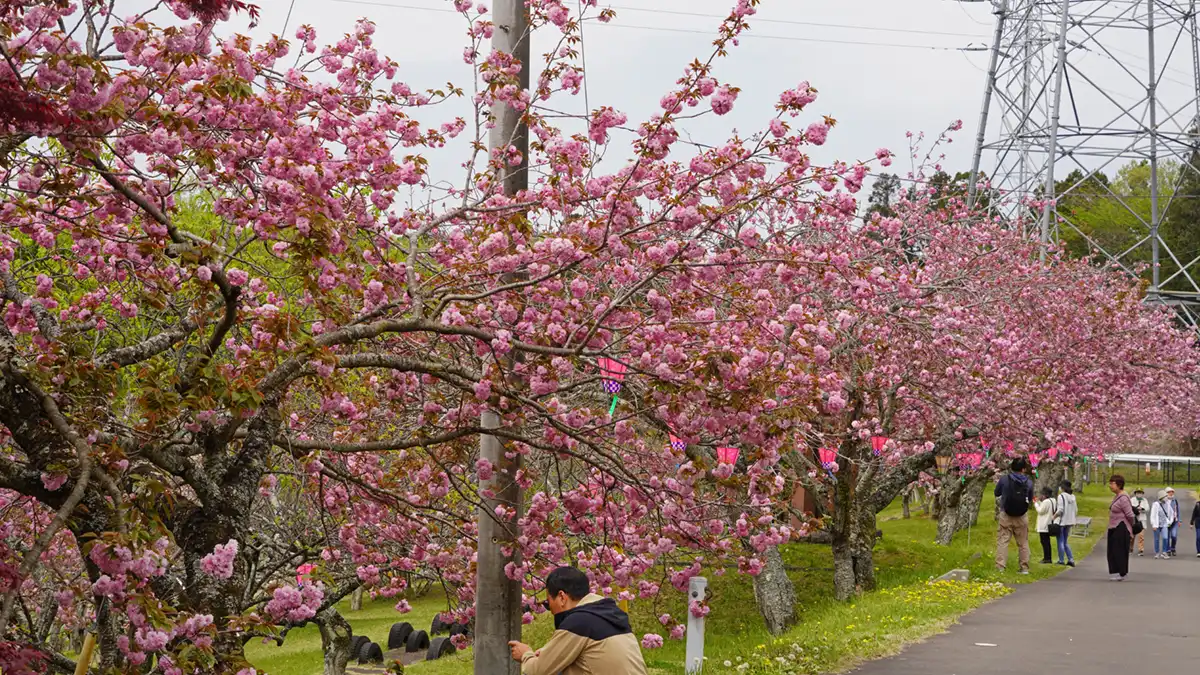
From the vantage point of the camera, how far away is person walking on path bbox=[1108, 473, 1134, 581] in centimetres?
2083

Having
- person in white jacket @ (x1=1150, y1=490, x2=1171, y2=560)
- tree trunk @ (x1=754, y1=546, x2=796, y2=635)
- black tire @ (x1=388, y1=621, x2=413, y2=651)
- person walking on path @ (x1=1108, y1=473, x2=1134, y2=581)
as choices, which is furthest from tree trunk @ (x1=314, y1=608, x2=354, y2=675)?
person in white jacket @ (x1=1150, y1=490, x2=1171, y2=560)

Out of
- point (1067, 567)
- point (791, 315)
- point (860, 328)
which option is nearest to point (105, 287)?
point (791, 315)

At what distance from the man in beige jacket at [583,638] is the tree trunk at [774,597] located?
11534mm

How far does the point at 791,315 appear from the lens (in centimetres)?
744

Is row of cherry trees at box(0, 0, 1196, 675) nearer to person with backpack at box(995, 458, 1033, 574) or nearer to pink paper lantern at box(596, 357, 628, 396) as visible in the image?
pink paper lantern at box(596, 357, 628, 396)

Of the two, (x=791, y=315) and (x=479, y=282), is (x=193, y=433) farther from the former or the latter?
(x=791, y=315)

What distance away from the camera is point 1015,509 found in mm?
20547

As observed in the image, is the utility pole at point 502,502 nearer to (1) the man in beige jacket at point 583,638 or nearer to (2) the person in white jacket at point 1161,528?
(1) the man in beige jacket at point 583,638

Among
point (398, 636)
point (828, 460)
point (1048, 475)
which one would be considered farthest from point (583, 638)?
point (1048, 475)

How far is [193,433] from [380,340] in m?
1.85

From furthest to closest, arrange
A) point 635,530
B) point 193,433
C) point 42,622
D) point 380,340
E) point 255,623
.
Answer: point 42,622
point 635,530
point 380,340
point 193,433
point 255,623

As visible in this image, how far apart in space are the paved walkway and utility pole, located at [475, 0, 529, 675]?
4283mm

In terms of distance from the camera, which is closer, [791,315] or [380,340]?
Answer: [791,315]

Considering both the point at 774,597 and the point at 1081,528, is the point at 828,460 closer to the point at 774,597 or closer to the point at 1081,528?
the point at 774,597
